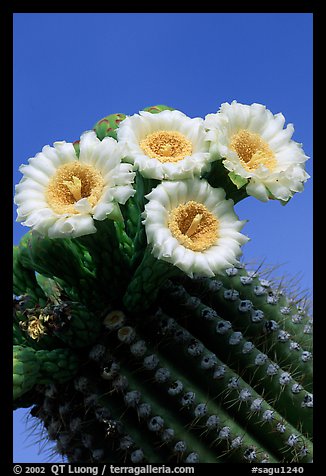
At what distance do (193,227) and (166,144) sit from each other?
0.31m

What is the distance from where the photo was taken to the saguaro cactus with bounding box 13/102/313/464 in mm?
2045

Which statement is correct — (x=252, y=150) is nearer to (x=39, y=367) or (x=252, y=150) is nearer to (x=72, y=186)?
(x=72, y=186)

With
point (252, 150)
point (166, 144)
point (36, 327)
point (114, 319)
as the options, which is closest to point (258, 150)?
point (252, 150)

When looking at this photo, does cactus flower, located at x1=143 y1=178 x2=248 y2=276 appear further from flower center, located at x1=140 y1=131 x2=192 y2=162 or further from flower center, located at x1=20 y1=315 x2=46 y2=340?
flower center, located at x1=20 y1=315 x2=46 y2=340

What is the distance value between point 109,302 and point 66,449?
0.59 meters

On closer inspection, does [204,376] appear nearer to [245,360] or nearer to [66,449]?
[245,360]

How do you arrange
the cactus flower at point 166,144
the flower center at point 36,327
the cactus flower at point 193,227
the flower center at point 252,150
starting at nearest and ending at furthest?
the cactus flower at point 193,227
the cactus flower at point 166,144
the flower center at point 252,150
the flower center at point 36,327

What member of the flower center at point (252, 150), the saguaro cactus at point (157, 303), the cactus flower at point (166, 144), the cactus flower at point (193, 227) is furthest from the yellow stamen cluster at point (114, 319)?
the flower center at point (252, 150)

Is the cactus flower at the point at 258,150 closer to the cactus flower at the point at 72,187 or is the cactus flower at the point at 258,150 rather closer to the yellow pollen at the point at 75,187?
the cactus flower at the point at 72,187

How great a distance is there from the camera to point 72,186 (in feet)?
6.81

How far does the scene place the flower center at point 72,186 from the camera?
2064mm

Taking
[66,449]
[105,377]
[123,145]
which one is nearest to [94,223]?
[123,145]

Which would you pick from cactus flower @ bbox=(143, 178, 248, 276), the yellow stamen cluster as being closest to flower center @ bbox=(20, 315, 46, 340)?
the yellow stamen cluster
